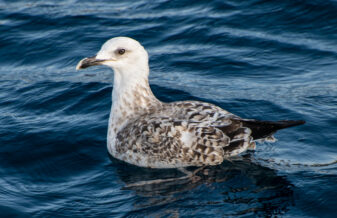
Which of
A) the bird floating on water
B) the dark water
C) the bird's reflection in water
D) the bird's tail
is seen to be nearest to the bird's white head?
the bird floating on water

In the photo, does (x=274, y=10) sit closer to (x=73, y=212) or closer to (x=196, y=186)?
(x=196, y=186)

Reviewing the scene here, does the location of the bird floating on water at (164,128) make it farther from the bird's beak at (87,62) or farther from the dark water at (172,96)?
the dark water at (172,96)

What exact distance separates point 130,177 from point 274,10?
25.7 ft

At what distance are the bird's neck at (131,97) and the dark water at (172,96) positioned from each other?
0.71 metres

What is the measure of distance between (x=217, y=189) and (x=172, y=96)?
3925 mm

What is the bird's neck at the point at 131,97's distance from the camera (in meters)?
8.96

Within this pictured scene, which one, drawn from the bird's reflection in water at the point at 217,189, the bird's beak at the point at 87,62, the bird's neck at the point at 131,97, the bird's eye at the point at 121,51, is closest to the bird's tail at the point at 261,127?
the bird's reflection in water at the point at 217,189

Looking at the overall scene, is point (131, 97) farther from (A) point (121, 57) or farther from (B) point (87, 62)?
(B) point (87, 62)

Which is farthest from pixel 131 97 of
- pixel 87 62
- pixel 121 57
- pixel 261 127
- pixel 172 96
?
pixel 172 96

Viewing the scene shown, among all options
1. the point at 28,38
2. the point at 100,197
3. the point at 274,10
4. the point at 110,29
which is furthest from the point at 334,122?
the point at 28,38

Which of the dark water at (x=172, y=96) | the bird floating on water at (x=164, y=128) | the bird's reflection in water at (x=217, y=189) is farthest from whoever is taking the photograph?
the bird floating on water at (x=164, y=128)

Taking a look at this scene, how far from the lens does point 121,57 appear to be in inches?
346

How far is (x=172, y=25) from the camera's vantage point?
1470 centimetres

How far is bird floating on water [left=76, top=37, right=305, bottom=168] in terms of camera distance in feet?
26.4
